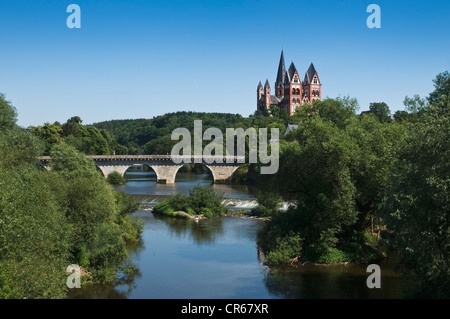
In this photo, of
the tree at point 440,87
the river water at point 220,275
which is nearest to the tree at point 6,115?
the river water at point 220,275

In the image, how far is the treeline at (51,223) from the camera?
19.3 m

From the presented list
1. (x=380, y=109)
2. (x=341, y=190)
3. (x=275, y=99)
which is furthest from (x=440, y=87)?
(x=275, y=99)

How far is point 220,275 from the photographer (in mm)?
28500

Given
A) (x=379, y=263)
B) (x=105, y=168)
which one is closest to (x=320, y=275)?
(x=379, y=263)

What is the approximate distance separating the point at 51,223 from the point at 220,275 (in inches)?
387

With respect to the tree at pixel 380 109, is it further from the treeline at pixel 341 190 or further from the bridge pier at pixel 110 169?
the treeline at pixel 341 190

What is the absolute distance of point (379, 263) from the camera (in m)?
31.1

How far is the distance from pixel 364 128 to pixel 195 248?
14115 mm

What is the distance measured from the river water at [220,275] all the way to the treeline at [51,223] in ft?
5.74

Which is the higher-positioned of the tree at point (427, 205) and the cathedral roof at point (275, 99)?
the cathedral roof at point (275, 99)

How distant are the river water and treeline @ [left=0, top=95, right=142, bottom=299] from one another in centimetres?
175

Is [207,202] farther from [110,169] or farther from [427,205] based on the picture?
[110,169]
